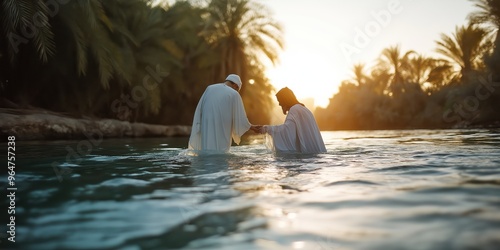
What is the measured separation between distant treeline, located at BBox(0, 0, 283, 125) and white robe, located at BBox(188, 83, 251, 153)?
576 centimetres

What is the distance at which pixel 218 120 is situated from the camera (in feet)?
22.5

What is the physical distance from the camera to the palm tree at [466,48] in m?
29.2

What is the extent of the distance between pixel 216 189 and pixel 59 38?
39.7 feet

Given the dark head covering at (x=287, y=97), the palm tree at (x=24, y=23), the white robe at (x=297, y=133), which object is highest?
the palm tree at (x=24, y=23)

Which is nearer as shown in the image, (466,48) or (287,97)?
(287,97)

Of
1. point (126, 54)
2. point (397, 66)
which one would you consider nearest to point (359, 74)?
point (397, 66)

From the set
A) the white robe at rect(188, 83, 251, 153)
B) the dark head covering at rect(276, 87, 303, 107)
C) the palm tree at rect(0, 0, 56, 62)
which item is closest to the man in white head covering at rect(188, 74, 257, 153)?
the white robe at rect(188, 83, 251, 153)

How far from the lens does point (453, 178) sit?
333 centimetres

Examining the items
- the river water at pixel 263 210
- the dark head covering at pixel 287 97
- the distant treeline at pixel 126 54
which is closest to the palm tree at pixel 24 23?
the distant treeline at pixel 126 54

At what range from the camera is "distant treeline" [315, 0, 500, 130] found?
→ 955 inches

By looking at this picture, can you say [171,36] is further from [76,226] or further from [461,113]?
[76,226]

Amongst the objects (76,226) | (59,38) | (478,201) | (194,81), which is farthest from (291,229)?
(194,81)

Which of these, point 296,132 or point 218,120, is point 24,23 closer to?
point 218,120

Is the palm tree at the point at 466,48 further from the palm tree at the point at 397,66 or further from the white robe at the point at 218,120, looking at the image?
the white robe at the point at 218,120
